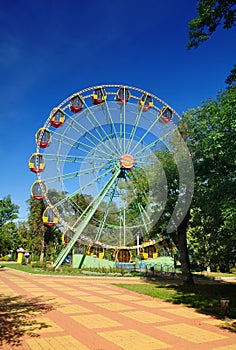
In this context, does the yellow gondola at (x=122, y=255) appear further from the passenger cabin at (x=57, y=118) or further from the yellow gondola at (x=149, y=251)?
the passenger cabin at (x=57, y=118)

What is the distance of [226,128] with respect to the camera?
10.2 m

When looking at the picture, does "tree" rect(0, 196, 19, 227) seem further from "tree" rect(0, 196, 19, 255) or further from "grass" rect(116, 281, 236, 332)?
"grass" rect(116, 281, 236, 332)

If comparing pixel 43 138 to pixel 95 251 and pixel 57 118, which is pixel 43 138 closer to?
pixel 57 118

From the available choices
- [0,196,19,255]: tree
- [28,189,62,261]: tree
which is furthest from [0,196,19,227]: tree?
[28,189,62,261]: tree

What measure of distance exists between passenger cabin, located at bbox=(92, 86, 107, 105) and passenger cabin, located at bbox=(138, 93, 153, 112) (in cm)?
309

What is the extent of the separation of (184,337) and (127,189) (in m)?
18.9

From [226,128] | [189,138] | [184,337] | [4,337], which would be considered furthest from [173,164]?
[4,337]

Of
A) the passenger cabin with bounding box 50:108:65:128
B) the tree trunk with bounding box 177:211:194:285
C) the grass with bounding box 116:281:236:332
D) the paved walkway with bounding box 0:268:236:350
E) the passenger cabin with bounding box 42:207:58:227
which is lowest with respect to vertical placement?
the paved walkway with bounding box 0:268:236:350

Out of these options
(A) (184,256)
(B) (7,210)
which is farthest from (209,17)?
(B) (7,210)

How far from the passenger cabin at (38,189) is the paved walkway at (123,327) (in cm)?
1247

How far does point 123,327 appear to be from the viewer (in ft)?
25.2

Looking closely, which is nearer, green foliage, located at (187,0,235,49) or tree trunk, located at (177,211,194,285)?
green foliage, located at (187,0,235,49)

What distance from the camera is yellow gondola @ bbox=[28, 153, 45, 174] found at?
2373 centimetres

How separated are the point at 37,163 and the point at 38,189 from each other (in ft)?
6.52
